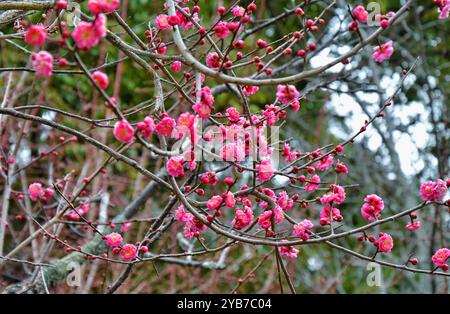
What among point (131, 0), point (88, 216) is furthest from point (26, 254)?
point (131, 0)

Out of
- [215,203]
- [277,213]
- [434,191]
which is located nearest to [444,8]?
[434,191]

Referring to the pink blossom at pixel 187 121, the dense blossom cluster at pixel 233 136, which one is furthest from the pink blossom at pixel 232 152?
the pink blossom at pixel 187 121

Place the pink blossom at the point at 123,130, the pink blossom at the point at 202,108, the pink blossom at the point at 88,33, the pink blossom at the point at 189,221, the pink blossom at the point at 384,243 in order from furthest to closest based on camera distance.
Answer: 1. the pink blossom at the point at 189,221
2. the pink blossom at the point at 384,243
3. the pink blossom at the point at 202,108
4. the pink blossom at the point at 123,130
5. the pink blossom at the point at 88,33

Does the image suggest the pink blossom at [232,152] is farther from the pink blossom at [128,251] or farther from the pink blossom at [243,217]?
the pink blossom at [128,251]

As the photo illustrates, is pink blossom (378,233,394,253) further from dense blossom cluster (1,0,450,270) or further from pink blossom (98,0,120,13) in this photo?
pink blossom (98,0,120,13)

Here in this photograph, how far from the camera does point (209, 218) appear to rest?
1415 millimetres

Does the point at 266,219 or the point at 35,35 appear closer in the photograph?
the point at 35,35

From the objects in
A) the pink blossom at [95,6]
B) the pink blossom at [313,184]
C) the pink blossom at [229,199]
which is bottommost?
the pink blossom at [229,199]

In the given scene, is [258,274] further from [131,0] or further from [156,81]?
[156,81]

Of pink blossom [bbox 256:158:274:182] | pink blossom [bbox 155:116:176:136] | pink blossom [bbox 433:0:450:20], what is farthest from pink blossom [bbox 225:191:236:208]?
pink blossom [bbox 433:0:450:20]

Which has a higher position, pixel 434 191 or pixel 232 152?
pixel 232 152

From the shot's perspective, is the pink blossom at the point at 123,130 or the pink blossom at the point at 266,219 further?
the pink blossom at the point at 266,219

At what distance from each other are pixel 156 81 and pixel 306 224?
68 centimetres

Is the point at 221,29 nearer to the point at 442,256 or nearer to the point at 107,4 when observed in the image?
the point at 107,4
